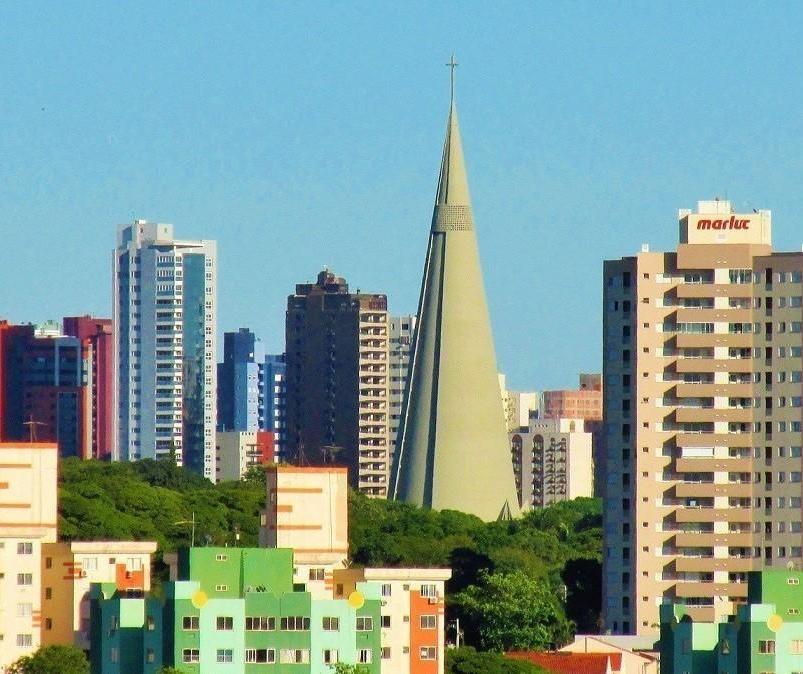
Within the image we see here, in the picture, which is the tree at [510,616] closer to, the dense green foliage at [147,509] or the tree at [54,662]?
the dense green foliage at [147,509]

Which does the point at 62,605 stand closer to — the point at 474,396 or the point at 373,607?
the point at 373,607

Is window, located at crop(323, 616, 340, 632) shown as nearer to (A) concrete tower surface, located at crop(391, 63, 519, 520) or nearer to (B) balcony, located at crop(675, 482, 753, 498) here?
(B) balcony, located at crop(675, 482, 753, 498)

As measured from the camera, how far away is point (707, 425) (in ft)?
375

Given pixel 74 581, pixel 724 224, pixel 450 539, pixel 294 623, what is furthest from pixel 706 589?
pixel 294 623

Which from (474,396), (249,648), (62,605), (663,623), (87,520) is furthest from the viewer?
(474,396)

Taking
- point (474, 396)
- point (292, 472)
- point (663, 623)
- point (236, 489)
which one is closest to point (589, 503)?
point (474, 396)

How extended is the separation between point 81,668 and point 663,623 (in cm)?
1472

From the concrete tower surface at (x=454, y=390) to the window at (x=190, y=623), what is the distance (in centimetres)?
9078

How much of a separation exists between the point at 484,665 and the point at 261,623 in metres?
16.7

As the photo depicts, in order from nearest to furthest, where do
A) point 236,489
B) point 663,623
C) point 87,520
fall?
point 663,623 < point 87,520 < point 236,489

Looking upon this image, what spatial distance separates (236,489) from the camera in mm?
143000

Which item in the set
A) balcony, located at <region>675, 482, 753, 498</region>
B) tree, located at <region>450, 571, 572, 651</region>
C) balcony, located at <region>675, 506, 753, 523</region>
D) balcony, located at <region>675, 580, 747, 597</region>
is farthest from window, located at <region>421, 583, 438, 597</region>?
balcony, located at <region>675, 482, 753, 498</region>

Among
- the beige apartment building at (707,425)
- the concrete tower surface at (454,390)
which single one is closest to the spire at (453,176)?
the concrete tower surface at (454,390)

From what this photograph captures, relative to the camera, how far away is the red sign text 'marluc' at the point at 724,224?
377 feet
